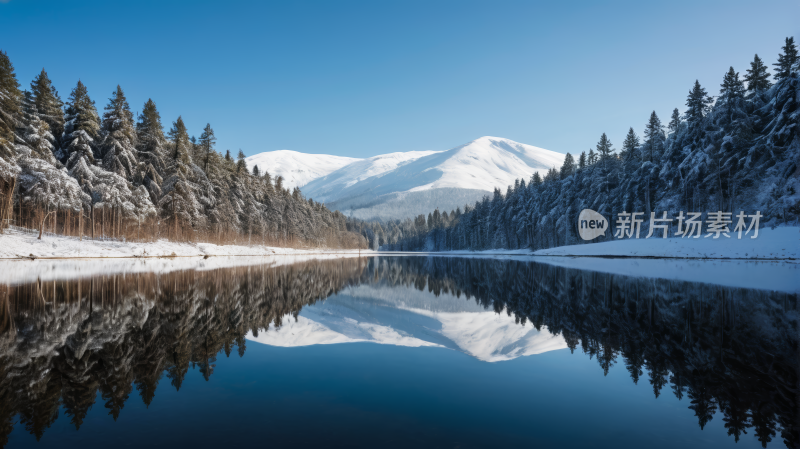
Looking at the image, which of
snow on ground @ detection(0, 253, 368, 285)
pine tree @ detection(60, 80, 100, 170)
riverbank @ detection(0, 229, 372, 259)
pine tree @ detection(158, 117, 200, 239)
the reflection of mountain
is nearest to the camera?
the reflection of mountain

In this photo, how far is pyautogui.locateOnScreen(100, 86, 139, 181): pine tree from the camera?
42.6 m

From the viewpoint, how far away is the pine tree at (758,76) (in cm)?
5156

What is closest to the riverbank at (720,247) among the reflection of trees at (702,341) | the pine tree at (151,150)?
the reflection of trees at (702,341)

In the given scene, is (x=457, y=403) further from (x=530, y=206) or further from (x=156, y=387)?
(x=530, y=206)

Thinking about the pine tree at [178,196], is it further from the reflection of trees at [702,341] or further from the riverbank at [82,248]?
the reflection of trees at [702,341]

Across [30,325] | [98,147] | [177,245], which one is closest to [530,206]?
[177,245]

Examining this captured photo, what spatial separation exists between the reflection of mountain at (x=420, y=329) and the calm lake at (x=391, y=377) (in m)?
0.09

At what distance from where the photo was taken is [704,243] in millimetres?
41062

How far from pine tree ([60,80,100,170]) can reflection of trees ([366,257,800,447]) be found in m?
42.7

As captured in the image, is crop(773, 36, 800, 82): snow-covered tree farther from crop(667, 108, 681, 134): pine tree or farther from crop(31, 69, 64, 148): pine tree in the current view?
A: crop(31, 69, 64, 148): pine tree

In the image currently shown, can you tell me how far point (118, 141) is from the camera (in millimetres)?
43219

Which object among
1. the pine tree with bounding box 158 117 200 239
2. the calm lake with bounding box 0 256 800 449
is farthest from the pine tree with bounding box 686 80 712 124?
the pine tree with bounding box 158 117 200 239

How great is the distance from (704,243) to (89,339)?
49.2 metres

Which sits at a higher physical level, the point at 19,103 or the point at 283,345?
the point at 19,103
